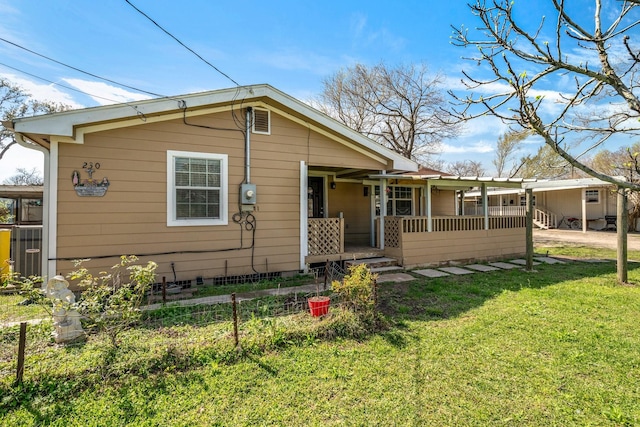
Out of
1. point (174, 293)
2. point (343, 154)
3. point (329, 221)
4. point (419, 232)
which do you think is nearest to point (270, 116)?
point (343, 154)

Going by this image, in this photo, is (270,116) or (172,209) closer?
(172,209)

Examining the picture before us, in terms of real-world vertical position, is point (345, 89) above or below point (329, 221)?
above

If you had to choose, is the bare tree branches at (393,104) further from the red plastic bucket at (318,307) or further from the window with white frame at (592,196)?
the red plastic bucket at (318,307)

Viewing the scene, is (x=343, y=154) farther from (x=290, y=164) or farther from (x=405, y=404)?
(x=405, y=404)

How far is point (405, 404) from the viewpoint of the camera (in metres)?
2.55

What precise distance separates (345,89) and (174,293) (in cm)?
1935

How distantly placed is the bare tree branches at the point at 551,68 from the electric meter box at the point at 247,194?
13.1ft

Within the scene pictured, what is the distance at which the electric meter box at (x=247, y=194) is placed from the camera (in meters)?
6.22

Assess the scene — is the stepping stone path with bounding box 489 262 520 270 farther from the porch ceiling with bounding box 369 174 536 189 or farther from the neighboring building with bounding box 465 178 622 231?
the neighboring building with bounding box 465 178 622 231

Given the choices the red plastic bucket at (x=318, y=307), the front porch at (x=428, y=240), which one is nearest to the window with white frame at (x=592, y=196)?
the front porch at (x=428, y=240)

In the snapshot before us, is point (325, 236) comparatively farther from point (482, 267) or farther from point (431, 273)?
point (482, 267)

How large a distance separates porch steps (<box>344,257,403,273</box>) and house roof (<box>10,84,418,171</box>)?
2.56 m

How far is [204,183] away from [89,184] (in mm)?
1774

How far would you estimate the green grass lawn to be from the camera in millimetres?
2428
